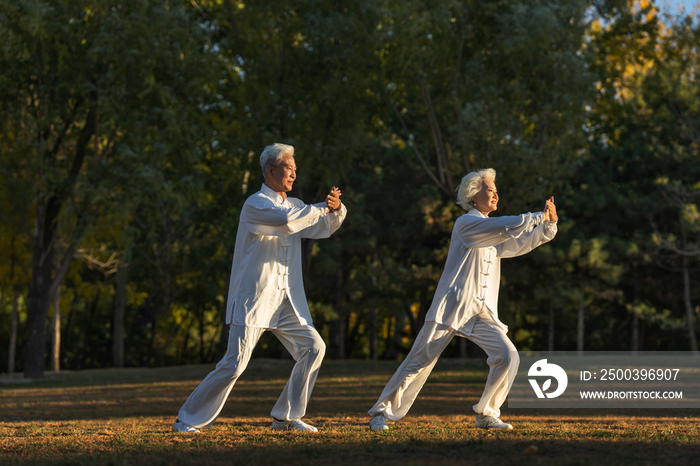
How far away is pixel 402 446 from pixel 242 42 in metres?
13.6

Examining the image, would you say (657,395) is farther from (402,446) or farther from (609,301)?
(609,301)

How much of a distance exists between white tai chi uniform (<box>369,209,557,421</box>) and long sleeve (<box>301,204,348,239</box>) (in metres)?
0.97

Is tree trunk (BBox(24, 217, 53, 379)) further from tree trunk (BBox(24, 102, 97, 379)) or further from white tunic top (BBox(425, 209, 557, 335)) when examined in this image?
white tunic top (BBox(425, 209, 557, 335))

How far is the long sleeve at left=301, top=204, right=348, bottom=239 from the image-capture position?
6387 mm

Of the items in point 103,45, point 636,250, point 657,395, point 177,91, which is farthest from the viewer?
point 636,250

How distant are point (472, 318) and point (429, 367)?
56 cm

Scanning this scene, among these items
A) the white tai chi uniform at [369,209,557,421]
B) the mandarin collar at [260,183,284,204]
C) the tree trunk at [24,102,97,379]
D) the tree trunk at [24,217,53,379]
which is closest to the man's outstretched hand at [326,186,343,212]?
the mandarin collar at [260,183,284,204]

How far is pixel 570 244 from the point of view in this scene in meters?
23.5

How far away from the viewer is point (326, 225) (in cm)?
644

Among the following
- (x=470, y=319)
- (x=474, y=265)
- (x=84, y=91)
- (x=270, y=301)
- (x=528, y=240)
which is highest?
(x=84, y=91)

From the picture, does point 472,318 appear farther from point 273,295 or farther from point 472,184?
point 273,295

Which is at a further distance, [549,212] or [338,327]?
[338,327]

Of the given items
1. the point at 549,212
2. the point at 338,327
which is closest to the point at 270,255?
the point at 549,212

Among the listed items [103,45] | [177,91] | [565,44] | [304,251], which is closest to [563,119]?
[565,44]
